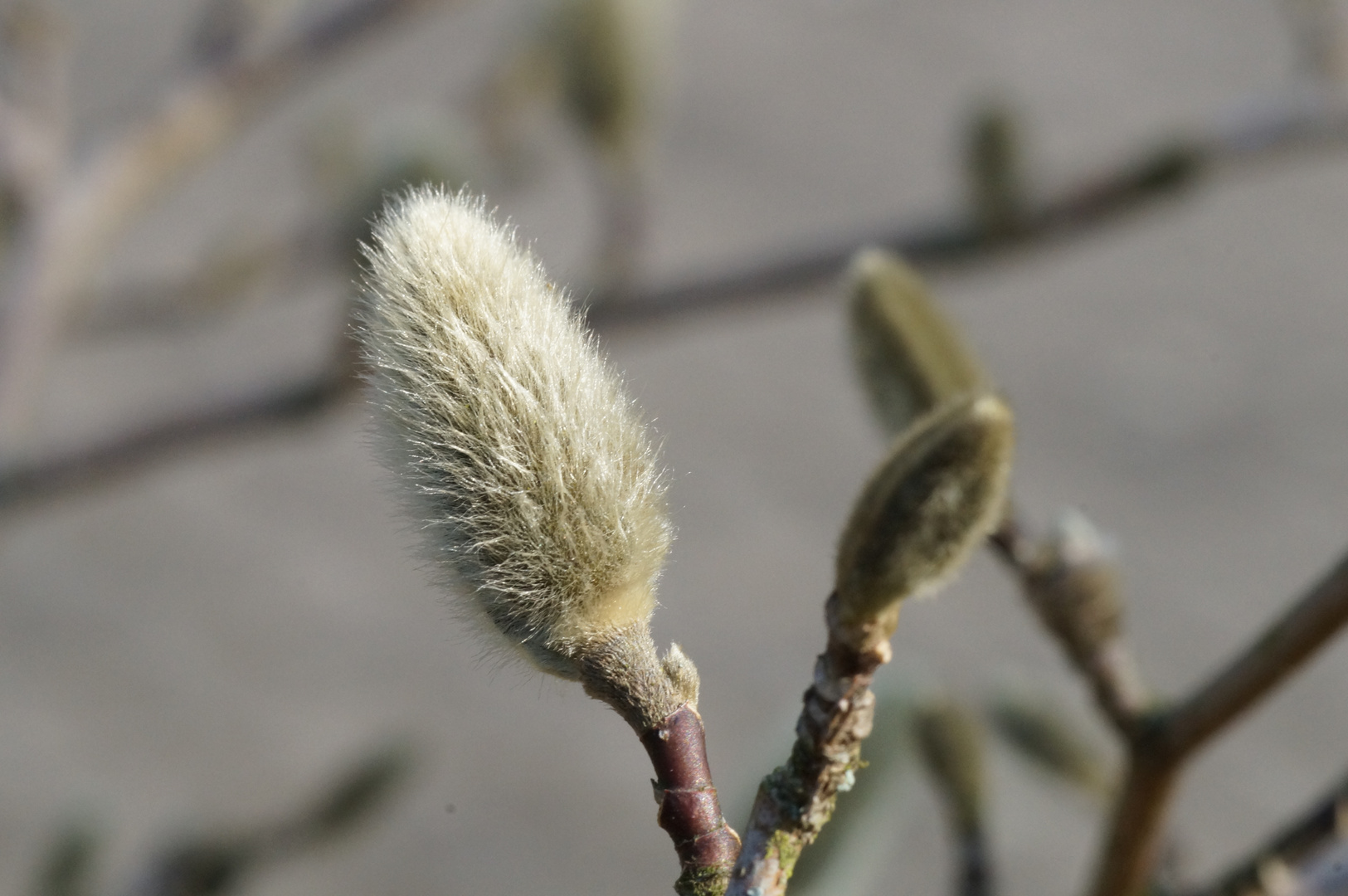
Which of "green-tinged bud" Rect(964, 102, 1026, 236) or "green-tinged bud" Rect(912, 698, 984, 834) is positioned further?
"green-tinged bud" Rect(964, 102, 1026, 236)

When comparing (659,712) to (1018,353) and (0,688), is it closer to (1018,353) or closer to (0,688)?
(0,688)

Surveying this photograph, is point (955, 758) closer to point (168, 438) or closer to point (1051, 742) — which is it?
point (1051, 742)

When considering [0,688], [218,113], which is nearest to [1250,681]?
[218,113]

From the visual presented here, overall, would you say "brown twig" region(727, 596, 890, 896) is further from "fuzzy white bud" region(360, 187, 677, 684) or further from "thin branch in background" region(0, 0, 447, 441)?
"thin branch in background" region(0, 0, 447, 441)

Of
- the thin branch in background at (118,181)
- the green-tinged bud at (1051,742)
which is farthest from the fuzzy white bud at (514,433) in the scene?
the thin branch in background at (118,181)

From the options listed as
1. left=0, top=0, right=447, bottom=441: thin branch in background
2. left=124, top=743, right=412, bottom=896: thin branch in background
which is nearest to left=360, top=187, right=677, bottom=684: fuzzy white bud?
left=124, top=743, right=412, bottom=896: thin branch in background

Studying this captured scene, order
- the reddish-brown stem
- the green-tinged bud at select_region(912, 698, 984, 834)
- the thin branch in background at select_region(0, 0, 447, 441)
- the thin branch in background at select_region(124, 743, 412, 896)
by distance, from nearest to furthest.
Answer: the reddish-brown stem → the green-tinged bud at select_region(912, 698, 984, 834) → the thin branch in background at select_region(124, 743, 412, 896) → the thin branch in background at select_region(0, 0, 447, 441)

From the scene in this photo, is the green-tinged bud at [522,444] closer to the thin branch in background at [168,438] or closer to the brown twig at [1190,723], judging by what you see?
the brown twig at [1190,723]
